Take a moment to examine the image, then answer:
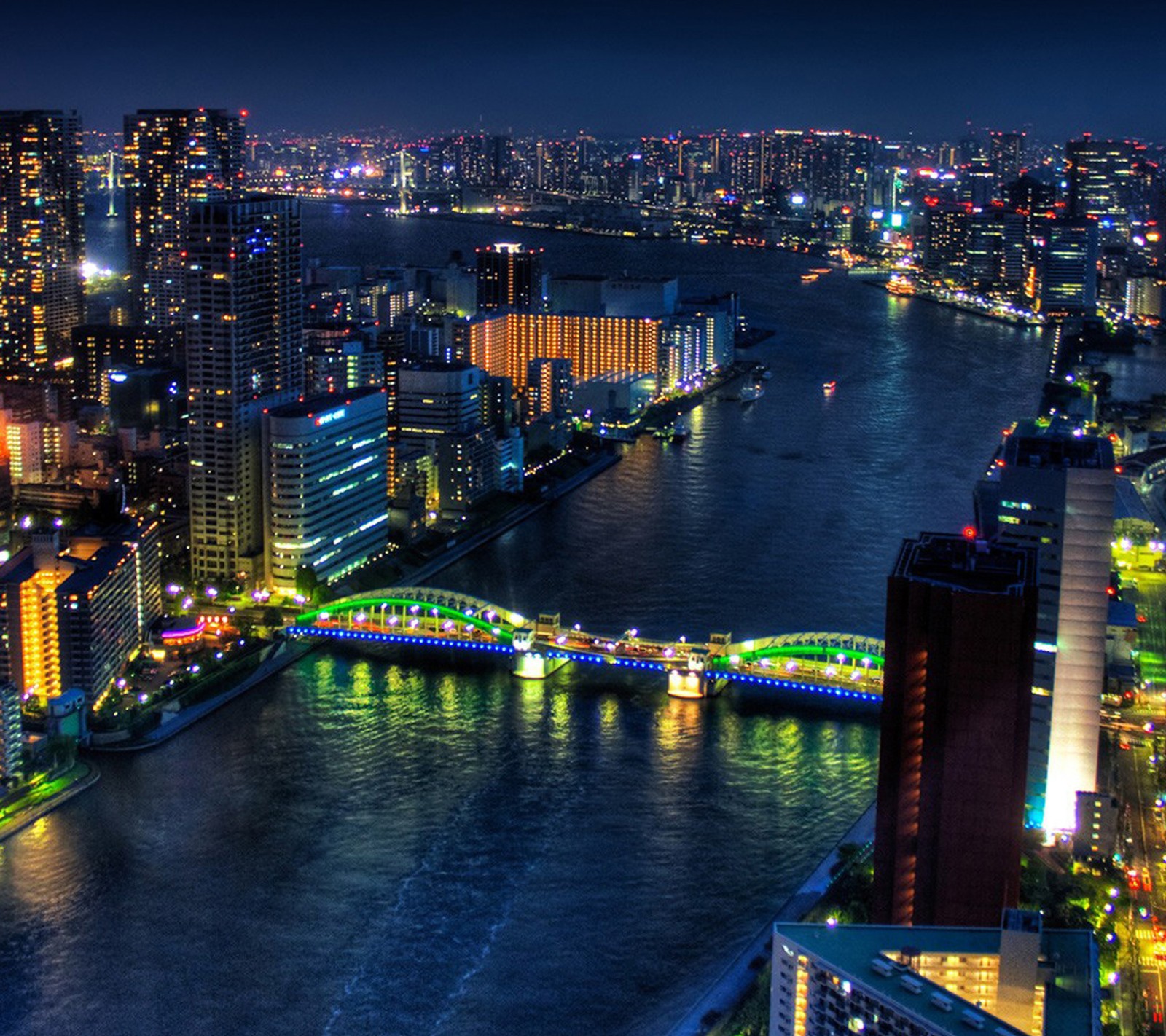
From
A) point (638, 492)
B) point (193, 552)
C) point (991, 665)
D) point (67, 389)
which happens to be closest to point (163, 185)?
point (67, 389)

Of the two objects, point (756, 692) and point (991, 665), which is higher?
point (991, 665)

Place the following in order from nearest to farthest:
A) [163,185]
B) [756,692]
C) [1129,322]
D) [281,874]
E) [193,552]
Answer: [281,874] → [756,692] → [193,552] → [163,185] → [1129,322]

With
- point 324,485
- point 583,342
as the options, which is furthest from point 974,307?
point 324,485

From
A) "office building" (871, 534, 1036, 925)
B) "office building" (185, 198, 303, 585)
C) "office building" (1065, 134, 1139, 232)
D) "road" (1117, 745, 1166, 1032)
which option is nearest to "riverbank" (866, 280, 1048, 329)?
"office building" (1065, 134, 1139, 232)

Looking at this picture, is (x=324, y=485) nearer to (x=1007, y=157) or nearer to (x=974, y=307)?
(x=974, y=307)

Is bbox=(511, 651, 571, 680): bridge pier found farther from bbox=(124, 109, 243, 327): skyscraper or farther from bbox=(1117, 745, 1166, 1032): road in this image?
bbox=(124, 109, 243, 327): skyscraper

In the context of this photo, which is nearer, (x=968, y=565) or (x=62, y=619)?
(x=968, y=565)

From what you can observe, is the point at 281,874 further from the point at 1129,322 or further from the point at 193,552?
the point at 1129,322
